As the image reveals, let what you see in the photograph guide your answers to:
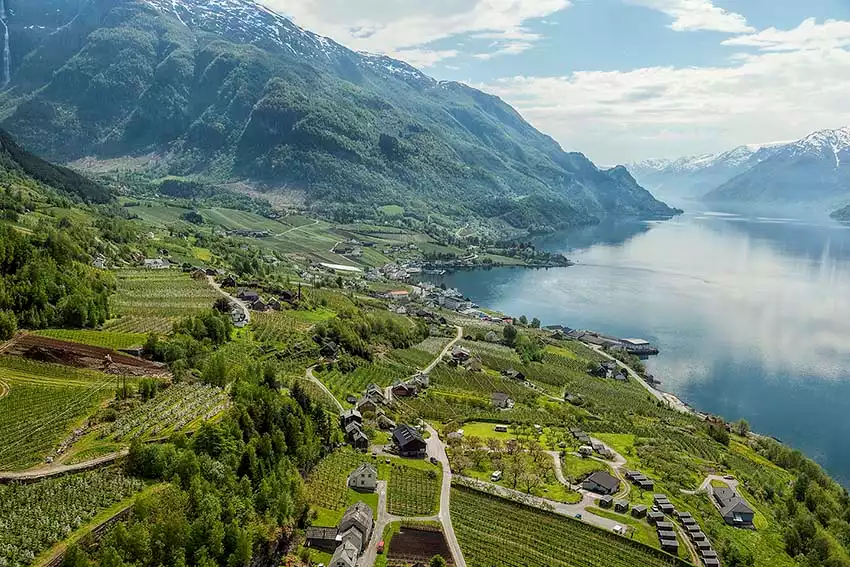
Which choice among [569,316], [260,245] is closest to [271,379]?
[569,316]

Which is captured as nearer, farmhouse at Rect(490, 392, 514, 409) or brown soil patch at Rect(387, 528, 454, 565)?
brown soil patch at Rect(387, 528, 454, 565)

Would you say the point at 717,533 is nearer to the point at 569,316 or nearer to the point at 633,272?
the point at 569,316

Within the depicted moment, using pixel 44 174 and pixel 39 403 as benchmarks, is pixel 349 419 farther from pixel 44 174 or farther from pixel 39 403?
pixel 44 174

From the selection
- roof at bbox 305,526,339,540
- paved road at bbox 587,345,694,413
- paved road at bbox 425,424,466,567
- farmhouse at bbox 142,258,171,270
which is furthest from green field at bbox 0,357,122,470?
paved road at bbox 587,345,694,413

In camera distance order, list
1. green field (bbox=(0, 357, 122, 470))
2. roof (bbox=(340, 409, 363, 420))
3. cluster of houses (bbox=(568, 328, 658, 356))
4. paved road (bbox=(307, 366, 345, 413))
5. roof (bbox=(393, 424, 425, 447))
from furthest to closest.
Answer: cluster of houses (bbox=(568, 328, 658, 356))
paved road (bbox=(307, 366, 345, 413))
roof (bbox=(340, 409, 363, 420))
roof (bbox=(393, 424, 425, 447))
green field (bbox=(0, 357, 122, 470))

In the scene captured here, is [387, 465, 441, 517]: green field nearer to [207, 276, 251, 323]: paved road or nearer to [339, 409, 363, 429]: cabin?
[339, 409, 363, 429]: cabin

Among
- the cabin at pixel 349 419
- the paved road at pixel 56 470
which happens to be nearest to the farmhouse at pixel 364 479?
the cabin at pixel 349 419
